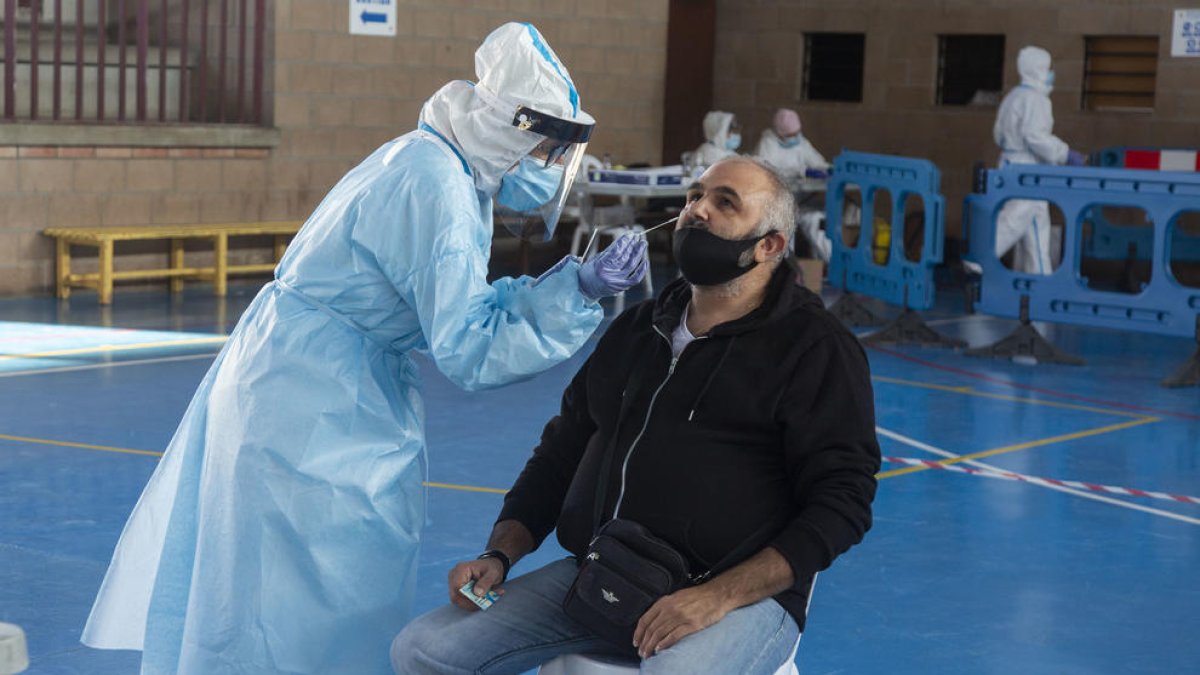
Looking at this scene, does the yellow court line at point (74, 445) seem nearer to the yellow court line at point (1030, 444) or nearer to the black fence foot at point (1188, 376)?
the yellow court line at point (1030, 444)

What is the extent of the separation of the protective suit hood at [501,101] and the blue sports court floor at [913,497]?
184 centimetres

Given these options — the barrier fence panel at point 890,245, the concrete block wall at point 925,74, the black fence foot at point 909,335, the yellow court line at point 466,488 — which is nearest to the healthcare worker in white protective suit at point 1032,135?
the barrier fence panel at point 890,245

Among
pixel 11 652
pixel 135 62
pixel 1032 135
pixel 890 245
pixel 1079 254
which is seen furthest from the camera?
pixel 1032 135

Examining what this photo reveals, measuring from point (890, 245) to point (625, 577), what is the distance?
8.10m

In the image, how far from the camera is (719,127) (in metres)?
13.1

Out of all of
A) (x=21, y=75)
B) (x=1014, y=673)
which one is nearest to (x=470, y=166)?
(x=1014, y=673)

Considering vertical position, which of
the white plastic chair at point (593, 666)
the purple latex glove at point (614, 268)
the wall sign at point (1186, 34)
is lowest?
the white plastic chair at point (593, 666)

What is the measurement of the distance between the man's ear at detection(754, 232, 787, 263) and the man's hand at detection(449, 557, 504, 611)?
805mm

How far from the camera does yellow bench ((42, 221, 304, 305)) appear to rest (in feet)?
35.6

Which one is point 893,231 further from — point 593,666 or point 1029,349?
point 593,666

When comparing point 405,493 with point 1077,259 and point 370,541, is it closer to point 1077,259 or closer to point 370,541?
point 370,541

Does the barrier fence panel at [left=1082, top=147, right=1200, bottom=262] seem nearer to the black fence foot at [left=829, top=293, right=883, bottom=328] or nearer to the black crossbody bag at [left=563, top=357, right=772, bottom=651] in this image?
the black fence foot at [left=829, top=293, right=883, bottom=328]

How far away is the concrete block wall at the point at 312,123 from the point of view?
1102 centimetres

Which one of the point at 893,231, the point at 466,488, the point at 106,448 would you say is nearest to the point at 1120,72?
the point at 893,231
